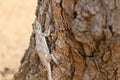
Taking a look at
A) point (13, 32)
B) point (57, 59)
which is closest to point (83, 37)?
point (57, 59)

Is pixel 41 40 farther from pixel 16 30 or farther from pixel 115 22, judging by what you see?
pixel 16 30

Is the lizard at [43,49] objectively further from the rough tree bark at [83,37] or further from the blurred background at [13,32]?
the blurred background at [13,32]

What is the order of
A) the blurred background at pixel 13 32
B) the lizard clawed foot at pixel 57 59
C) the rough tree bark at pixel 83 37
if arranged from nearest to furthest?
the rough tree bark at pixel 83 37 < the lizard clawed foot at pixel 57 59 < the blurred background at pixel 13 32

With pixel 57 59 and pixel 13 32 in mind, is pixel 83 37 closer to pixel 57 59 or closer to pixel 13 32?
pixel 57 59

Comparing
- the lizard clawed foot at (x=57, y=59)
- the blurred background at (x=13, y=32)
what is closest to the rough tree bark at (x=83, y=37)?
the lizard clawed foot at (x=57, y=59)

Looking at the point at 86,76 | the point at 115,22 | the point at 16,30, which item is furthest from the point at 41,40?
the point at 16,30

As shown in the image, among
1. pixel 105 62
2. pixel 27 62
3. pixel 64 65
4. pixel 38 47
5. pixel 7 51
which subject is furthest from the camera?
pixel 7 51

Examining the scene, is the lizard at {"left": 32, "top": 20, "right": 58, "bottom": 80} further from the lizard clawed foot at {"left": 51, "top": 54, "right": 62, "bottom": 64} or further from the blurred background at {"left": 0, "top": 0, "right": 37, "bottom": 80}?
the blurred background at {"left": 0, "top": 0, "right": 37, "bottom": 80}
